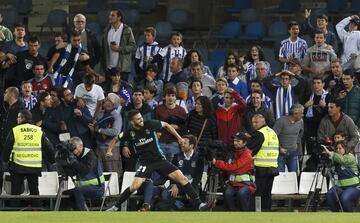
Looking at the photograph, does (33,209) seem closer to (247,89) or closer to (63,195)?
(63,195)

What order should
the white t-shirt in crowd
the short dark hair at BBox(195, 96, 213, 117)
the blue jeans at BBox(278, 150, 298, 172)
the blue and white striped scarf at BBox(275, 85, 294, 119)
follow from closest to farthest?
the short dark hair at BBox(195, 96, 213, 117)
the blue jeans at BBox(278, 150, 298, 172)
the blue and white striped scarf at BBox(275, 85, 294, 119)
the white t-shirt in crowd

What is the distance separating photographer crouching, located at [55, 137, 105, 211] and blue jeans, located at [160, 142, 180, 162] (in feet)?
3.67

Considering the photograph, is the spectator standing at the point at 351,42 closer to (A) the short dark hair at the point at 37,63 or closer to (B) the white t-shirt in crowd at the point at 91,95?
(B) the white t-shirt in crowd at the point at 91,95

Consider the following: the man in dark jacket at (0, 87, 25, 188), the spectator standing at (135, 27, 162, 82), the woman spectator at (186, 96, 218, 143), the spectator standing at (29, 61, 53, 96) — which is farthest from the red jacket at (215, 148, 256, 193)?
the spectator standing at (29, 61, 53, 96)

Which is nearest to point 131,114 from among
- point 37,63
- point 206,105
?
point 206,105

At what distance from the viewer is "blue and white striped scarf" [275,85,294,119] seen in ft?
93.9

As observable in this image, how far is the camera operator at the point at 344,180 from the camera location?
27.0 metres

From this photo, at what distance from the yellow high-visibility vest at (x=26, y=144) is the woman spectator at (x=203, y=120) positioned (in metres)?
2.51

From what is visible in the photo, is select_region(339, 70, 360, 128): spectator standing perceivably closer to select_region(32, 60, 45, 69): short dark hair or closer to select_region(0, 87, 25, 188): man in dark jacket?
select_region(32, 60, 45, 69): short dark hair

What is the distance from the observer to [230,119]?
2789 centimetres

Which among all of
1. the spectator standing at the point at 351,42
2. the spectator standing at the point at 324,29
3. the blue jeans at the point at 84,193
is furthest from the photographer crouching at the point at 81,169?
the spectator standing at the point at 351,42

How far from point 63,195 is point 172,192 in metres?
1.81

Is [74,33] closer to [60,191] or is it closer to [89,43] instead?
[89,43]

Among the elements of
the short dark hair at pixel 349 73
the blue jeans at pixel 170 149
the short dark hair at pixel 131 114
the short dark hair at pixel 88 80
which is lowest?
the blue jeans at pixel 170 149
